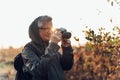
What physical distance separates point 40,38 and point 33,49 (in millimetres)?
135

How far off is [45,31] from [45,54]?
350 mm

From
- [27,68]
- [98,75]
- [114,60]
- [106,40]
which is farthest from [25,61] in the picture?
[98,75]

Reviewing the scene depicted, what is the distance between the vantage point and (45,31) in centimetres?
525

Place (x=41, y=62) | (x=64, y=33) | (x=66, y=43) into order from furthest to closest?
(x=66, y=43) < (x=64, y=33) < (x=41, y=62)

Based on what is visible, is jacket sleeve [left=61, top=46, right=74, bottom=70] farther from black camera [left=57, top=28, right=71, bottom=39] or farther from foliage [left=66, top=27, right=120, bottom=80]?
→ foliage [left=66, top=27, right=120, bottom=80]

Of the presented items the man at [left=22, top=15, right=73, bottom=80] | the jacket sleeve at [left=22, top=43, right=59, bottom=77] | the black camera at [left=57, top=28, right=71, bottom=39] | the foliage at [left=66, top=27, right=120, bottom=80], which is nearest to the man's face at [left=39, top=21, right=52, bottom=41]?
the man at [left=22, top=15, right=73, bottom=80]

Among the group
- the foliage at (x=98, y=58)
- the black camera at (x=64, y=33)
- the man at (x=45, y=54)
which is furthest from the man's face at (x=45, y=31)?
the foliage at (x=98, y=58)

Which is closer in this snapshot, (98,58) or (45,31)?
(45,31)

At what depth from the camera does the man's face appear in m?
5.22

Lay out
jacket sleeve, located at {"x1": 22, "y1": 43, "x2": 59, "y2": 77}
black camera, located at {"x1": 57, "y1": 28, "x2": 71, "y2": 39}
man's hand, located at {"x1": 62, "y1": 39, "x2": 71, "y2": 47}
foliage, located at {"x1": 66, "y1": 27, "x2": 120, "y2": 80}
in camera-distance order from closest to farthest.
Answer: jacket sleeve, located at {"x1": 22, "y1": 43, "x2": 59, "y2": 77}, black camera, located at {"x1": 57, "y1": 28, "x2": 71, "y2": 39}, man's hand, located at {"x1": 62, "y1": 39, "x2": 71, "y2": 47}, foliage, located at {"x1": 66, "y1": 27, "x2": 120, "y2": 80}

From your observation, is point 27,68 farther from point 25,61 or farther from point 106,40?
point 106,40

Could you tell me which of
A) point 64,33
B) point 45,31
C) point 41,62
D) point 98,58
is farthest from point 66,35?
point 98,58

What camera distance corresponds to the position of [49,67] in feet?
16.9

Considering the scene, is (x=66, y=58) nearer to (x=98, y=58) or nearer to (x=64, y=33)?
(x=64, y=33)
